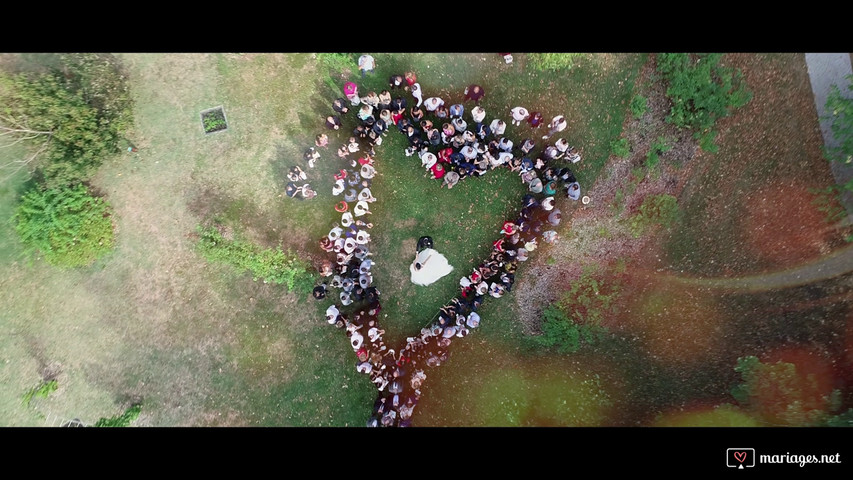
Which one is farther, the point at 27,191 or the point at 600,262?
the point at 600,262

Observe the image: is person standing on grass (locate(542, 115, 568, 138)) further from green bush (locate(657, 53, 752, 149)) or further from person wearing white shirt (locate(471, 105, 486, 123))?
green bush (locate(657, 53, 752, 149))

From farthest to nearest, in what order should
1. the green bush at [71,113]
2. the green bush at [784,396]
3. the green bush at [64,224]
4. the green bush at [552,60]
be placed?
the green bush at [552,60] < the green bush at [64,224] < the green bush at [784,396] < the green bush at [71,113]

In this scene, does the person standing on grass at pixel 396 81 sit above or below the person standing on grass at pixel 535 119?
above

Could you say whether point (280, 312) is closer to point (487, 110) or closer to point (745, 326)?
point (487, 110)

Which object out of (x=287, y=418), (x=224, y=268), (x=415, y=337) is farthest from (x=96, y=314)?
(x=415, y=337)

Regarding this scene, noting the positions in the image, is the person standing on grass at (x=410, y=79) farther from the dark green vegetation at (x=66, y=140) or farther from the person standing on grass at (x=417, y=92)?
the dark green vegetation at (x=66, y=140)

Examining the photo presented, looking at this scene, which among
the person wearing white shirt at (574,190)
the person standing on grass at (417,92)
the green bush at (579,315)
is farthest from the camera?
the green bush at (579,315)

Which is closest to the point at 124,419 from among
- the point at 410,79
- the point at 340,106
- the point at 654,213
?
the point at 340,106

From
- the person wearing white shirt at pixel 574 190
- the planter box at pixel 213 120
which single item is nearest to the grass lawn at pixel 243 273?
the planter box at pixel 213 120
